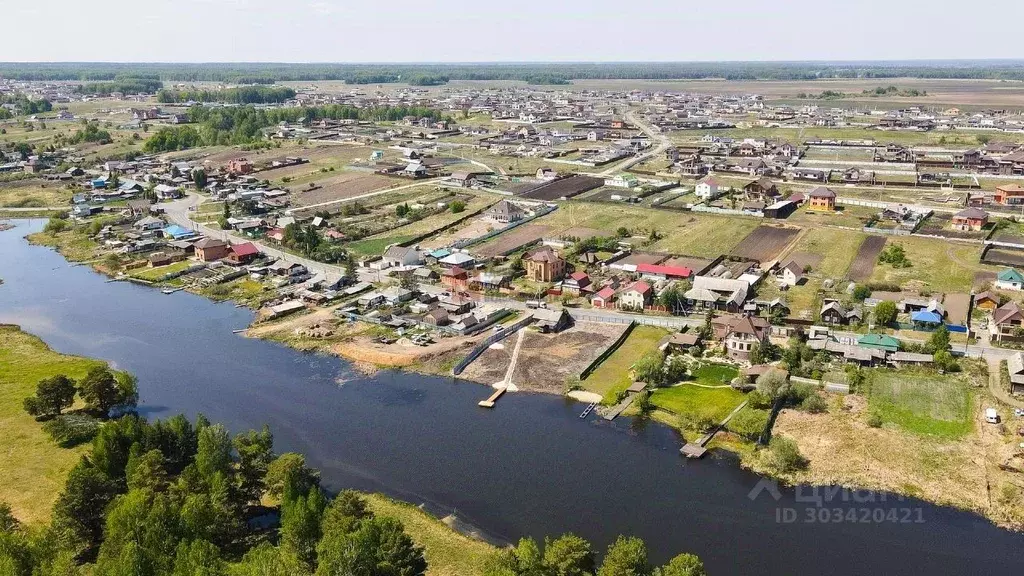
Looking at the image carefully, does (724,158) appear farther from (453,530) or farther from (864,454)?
(453,530)

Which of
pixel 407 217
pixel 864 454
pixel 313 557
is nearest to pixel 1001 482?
pixel 864 454

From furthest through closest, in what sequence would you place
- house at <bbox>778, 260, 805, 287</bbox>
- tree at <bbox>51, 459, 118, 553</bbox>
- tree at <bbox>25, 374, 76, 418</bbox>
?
house at <bbox>778, 260, 805, 287</bbox> → tree at <bbox>25, 374, 76, 418</bbox> → tree at <bbox>51, 459, 118, 553</bbox>

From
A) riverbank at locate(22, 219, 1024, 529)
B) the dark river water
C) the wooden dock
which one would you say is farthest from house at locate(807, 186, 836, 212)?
the wooden dock

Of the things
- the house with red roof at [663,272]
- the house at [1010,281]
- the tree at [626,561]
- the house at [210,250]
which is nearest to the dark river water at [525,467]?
the tree at [626,561]

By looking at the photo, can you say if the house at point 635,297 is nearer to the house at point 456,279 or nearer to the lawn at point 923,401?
the house at point 456,279

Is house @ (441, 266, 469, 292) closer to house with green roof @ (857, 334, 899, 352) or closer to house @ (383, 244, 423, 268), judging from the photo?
house @ (383, 244, 423, 268)

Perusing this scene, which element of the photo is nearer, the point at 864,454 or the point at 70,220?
the point at 864,454

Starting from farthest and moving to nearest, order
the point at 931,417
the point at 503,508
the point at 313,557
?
the point at 931,417 < the point at 503,508 < the point at 313,557
